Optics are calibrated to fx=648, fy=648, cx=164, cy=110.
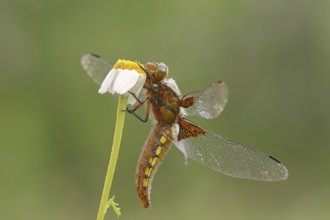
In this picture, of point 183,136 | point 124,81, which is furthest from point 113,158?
point 183,136

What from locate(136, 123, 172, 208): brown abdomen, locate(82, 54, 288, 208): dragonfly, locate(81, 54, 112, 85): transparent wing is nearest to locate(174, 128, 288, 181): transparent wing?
locate(82, 54, 288, 208): dragonfly

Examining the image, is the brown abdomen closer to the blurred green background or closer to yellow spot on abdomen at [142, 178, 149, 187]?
yellow spot on abdomen at [142, 178, 149, 187]

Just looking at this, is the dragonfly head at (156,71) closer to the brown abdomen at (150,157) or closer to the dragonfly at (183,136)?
the dragonfly at (183,136)

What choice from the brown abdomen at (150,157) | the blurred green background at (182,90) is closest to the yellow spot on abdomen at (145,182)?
the brown abdomen at (150,157)

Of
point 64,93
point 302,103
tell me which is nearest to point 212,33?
point 302,103

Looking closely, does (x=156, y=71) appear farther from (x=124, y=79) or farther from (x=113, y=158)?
(x=113, y=158)

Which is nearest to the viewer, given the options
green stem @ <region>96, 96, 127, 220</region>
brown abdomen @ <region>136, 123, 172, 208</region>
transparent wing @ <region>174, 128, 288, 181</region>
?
green stem @ <region>96, 96, 127, 220</region>

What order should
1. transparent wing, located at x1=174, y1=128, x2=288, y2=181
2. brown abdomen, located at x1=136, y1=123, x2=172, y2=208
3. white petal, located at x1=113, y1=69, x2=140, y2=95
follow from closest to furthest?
white petal, located at x1=113, y1=69, x2=140, y2=95, brown abdomen, located at x1=136, y1=123, x2=172, y2=208, transparent wing, located at x1=174, y1=128, x2=288, y2=181
